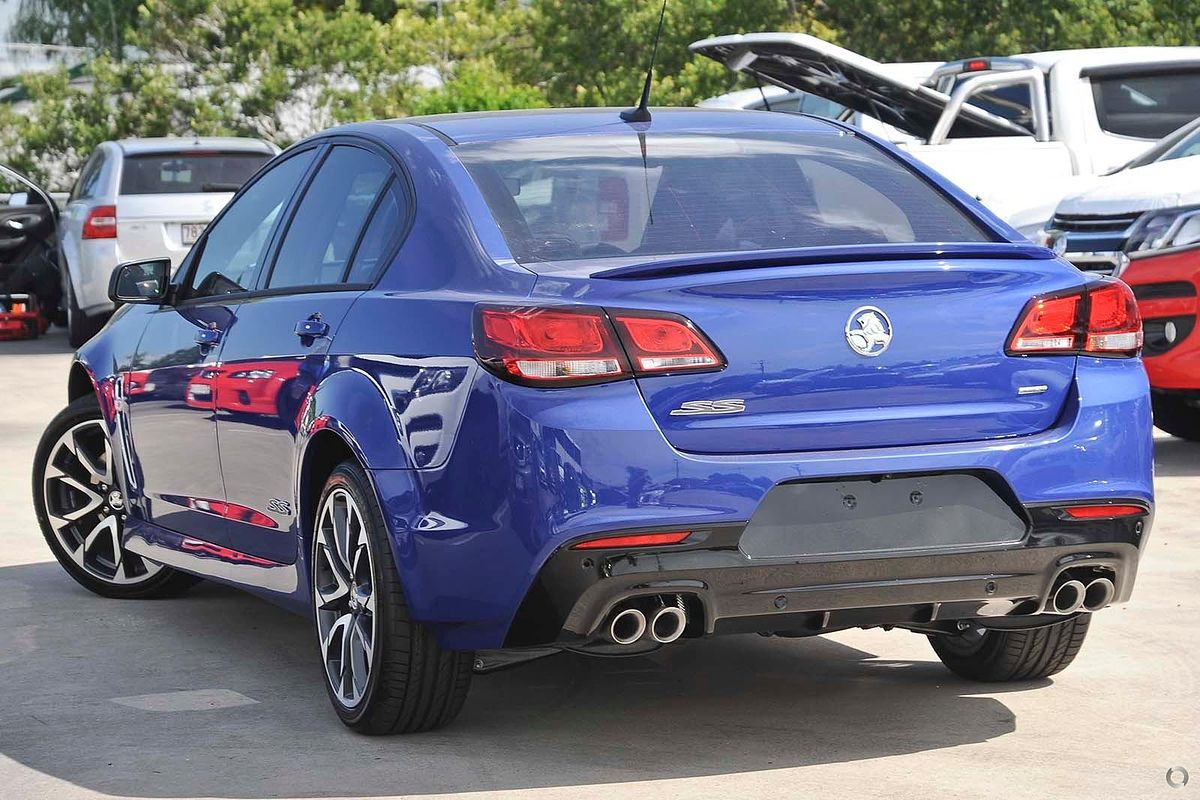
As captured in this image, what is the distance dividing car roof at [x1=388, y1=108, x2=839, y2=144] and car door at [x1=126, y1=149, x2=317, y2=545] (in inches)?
24.5

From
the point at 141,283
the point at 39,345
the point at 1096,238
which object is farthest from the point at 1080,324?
the point at 39,345

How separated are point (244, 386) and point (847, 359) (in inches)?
73.7

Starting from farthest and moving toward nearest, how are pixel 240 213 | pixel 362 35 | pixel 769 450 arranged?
pixel 362 35 < pixel 240 213 < pixel 769 450

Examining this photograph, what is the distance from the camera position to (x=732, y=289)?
4.46 metres

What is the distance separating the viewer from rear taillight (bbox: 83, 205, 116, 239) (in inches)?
649

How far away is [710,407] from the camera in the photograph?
4.38 meters

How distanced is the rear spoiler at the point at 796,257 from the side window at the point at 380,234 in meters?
0.79

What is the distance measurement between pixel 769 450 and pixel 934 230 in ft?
3.16

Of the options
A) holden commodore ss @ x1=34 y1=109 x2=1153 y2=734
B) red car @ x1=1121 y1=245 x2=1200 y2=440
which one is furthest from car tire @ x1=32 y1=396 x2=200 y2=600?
red car @ x1=1121 y1=245 x2=1200 y2=440

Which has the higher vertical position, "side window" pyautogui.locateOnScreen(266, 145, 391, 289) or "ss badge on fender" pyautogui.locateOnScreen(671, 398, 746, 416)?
"side window" pyautogui.locateOnScreen(266, 145, 391, 289)

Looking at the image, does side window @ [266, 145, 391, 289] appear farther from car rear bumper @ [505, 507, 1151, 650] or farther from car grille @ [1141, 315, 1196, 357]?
car grille @ [1141, 315, 1196, 357]

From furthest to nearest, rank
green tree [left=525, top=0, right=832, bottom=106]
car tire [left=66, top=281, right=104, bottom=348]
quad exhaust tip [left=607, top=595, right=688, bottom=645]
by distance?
1. green tree [left=525, top=0, right=832, bottom=106]
2. car tire [left=66, top=281, right=104, bottom=348]
3. quad exhaust tip [left=607, top=595, right=688, bottom=645]

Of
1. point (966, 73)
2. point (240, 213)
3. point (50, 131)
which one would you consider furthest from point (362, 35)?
point (240, 213)

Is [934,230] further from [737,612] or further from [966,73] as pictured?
[966,73]
